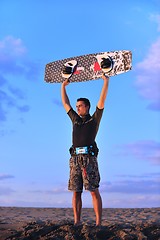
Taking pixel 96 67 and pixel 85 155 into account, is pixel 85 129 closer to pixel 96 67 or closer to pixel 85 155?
pixel 85 155

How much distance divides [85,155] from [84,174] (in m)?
0.30

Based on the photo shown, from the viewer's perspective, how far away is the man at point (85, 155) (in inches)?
263

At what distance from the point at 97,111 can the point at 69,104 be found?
62 centimetres

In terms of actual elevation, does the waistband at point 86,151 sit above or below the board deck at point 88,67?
below

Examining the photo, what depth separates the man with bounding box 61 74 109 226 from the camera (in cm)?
668

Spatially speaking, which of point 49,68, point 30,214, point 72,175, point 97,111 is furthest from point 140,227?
point 30,214

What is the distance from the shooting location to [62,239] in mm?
5945

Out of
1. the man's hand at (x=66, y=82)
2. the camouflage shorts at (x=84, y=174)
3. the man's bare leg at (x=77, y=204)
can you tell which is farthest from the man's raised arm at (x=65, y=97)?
the man's bare leg at (x=77, y=204)

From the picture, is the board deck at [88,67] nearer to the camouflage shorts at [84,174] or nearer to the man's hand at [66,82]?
the man's hand at [66,82]

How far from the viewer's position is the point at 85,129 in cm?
691

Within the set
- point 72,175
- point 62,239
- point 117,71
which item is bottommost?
point 62,239

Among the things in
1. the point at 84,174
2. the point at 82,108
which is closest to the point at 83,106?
the point at 82,108

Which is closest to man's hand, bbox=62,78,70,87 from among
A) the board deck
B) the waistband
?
the board deck

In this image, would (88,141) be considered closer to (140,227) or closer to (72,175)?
(72,175)
